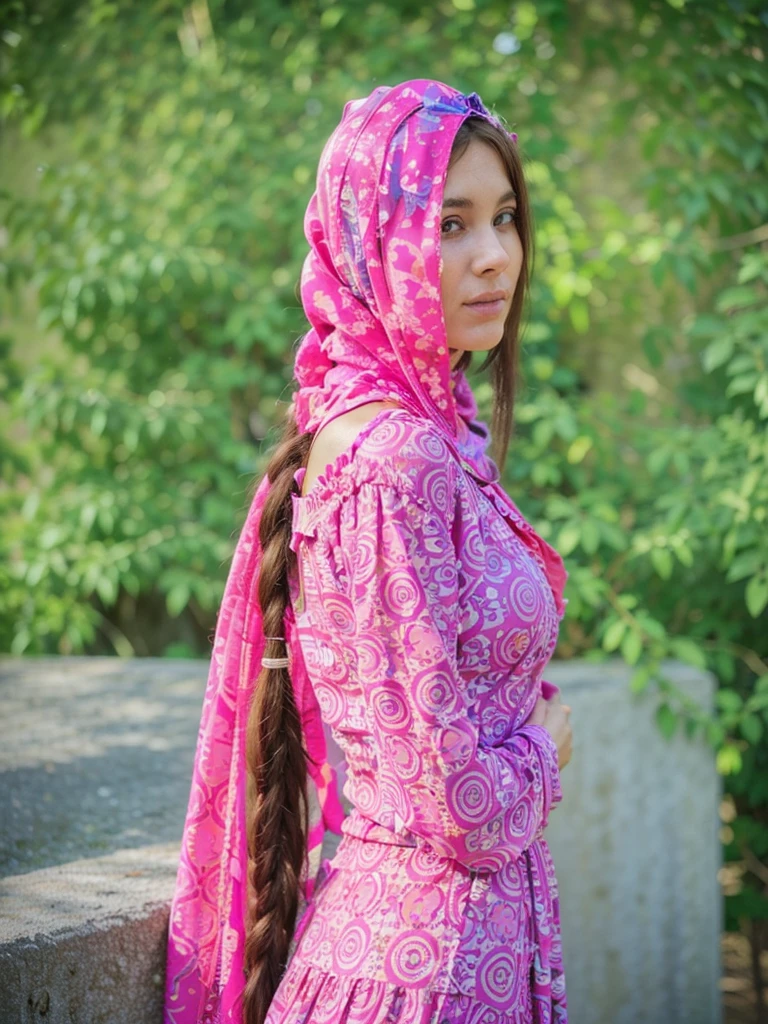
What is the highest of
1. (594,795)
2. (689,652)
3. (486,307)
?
(486,307)

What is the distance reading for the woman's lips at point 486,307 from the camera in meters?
1.43

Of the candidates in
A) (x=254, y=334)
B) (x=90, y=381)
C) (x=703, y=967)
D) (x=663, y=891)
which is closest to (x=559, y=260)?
(x=254, y=334)

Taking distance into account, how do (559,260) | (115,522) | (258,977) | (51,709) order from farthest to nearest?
(115,522) → (559,260) → (51,709) → (258,977)

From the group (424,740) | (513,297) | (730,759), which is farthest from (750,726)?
(424,740)

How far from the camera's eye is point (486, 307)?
1437 millimetres

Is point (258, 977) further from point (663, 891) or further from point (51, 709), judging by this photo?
point (663, 891)

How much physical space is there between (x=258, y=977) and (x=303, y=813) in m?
0.24

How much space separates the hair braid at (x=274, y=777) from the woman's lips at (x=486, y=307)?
0.31 metres

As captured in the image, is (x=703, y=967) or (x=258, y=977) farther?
(x=703, y=967)

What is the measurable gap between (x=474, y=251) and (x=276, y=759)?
2.62ft

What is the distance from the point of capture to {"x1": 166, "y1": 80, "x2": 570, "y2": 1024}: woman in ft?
4.02

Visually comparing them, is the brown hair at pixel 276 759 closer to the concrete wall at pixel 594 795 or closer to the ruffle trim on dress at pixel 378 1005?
the ruffle trim on dress at pixel 378 1005

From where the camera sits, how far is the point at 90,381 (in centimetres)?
368

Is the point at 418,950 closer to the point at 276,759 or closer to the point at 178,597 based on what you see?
the point at 276,759
